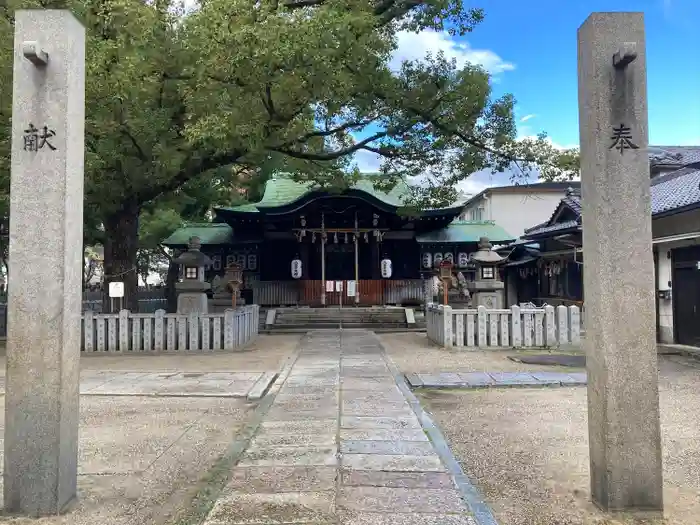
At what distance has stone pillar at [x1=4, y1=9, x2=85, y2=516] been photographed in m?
3.88

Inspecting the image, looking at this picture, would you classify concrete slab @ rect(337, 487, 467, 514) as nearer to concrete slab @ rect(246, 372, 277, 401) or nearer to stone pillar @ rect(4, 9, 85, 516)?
stone pillar @ rect(4, 9, 85, 516)

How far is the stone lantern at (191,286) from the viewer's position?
→ 1520 centimetres

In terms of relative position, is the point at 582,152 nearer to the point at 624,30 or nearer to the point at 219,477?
the point at 624,30

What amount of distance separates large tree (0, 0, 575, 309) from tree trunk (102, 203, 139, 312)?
0.04m

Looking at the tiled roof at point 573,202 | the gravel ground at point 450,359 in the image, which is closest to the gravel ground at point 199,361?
the gravel ground at point 450,359

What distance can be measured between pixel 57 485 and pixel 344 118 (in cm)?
1196

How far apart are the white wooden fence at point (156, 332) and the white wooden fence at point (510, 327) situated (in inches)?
227

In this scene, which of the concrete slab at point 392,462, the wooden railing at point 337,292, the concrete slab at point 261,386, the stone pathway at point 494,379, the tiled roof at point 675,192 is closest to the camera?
the concrete slab at point 392,462

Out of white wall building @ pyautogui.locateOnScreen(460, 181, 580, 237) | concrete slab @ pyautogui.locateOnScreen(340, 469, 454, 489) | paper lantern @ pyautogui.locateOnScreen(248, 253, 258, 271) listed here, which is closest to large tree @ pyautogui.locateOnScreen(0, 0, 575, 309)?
concrete slab @ pyautogui.locateOnScreen(340, 469, 454, 489)

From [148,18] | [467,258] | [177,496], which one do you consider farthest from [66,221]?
[467,258]

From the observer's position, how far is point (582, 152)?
4.23 meters

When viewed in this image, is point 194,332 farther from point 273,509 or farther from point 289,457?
point 273,509

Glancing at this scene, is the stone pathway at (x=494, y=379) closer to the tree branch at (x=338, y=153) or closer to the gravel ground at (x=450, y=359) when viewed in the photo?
the gravel ground at (x=450, y=359)

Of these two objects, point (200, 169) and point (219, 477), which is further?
point (200, 169)
